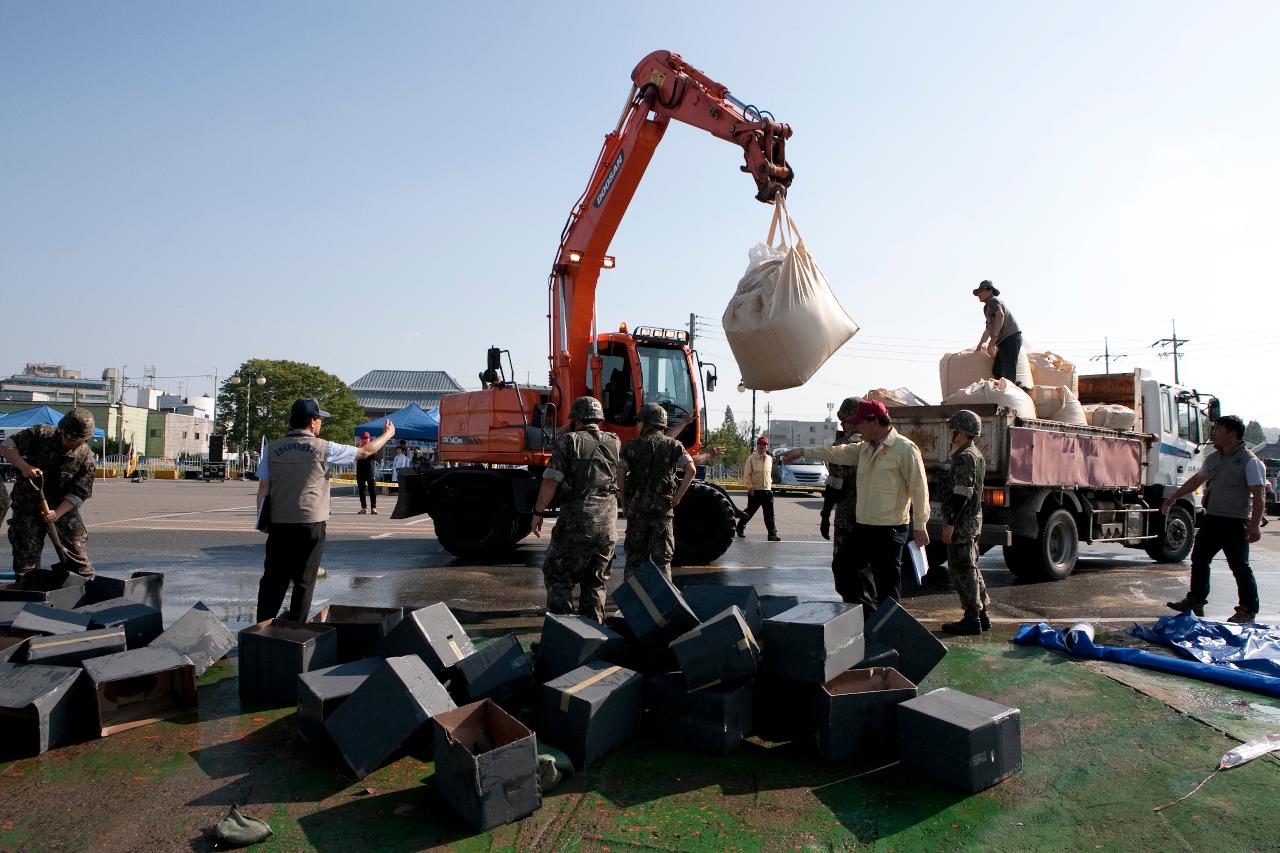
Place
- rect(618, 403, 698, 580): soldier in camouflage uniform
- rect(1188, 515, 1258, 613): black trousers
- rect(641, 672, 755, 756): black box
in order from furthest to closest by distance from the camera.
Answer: rect(1188, 515, 1258, 613): black trousers
rect(618, 403, 698, 580): soldier in camouflage uniform
rect(641, 672, 755, 756): black box

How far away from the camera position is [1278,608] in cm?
777

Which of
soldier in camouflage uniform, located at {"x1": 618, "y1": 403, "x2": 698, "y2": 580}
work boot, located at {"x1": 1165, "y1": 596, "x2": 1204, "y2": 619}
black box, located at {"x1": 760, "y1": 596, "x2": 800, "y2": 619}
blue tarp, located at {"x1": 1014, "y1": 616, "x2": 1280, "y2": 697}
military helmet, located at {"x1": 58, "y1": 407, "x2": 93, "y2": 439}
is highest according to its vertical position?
military helmet, located at {"x1": 58, "y1": 407, "x2": 93, "y2": 439}

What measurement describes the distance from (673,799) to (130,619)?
11.6 feet

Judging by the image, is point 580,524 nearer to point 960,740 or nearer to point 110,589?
point 960,740

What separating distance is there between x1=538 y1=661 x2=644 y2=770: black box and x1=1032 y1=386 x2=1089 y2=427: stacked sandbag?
297 inches

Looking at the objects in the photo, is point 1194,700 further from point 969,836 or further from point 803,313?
point 803,313

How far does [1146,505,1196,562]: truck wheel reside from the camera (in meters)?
11.1

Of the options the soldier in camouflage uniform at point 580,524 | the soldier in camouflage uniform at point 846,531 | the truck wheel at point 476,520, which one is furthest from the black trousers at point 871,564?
the truck wheel at point 476,520

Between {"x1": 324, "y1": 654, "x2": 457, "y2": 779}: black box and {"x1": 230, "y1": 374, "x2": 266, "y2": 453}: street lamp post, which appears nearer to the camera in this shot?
{"x1": 324, "y1": 654, "x2": 457, "y2": 779}: black box

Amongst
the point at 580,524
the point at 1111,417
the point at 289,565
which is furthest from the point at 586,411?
the point at 1111,417

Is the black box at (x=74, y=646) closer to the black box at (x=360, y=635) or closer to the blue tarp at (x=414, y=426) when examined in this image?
the black box at (x=360, y=635)

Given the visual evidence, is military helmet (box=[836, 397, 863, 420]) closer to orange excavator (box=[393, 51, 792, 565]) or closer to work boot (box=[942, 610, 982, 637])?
work boot (box=[942, 610, 982, 637])

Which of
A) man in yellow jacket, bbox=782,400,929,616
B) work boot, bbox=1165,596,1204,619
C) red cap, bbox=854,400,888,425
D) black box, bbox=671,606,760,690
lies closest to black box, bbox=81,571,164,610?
black box, bbox=671,606,760,690

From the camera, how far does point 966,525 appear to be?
20.3 feet
